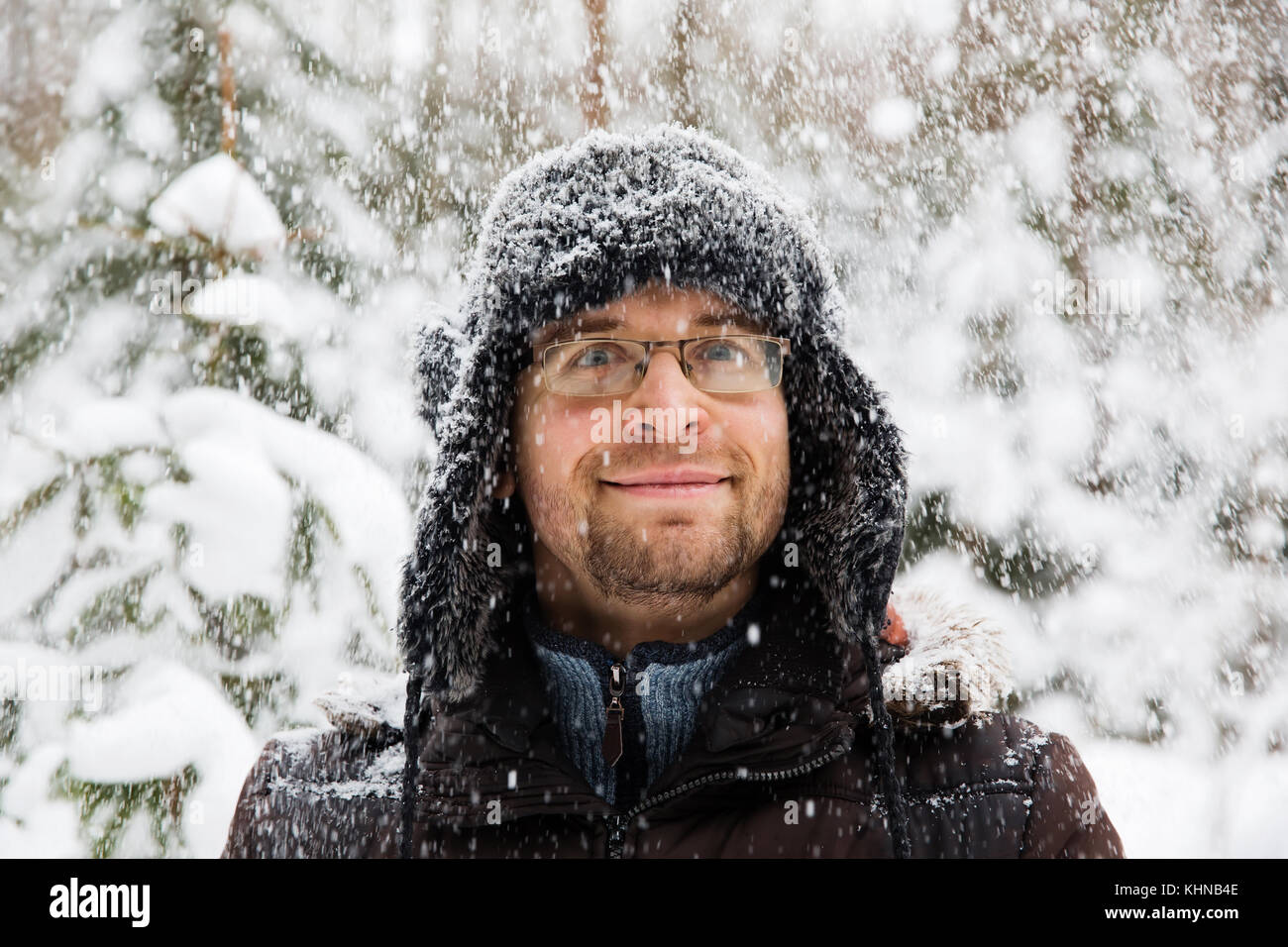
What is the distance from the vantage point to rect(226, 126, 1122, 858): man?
1.67 m

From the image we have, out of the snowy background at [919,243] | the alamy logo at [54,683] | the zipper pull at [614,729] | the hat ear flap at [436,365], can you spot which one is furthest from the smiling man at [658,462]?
the alamy logo at [54,683]

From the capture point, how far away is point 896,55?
487 cm

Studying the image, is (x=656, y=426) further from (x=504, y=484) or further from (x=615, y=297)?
(x=504, y=484)

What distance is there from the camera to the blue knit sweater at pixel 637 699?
1.77 meters

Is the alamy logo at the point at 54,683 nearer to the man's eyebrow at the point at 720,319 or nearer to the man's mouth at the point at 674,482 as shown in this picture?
the man's mouth at the point at 674,482

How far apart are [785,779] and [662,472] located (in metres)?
0.61

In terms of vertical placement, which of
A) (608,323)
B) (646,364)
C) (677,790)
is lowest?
(677,790)

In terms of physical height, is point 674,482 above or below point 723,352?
below

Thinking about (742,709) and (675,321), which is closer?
(742,709)

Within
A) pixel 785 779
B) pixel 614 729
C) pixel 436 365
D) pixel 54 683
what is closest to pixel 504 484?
pixel 436 365
